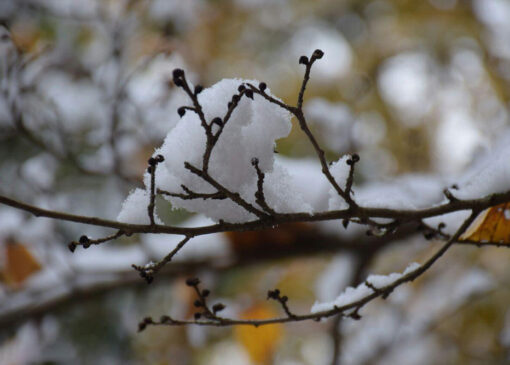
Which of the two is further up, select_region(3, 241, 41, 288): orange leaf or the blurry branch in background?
select_region(3, 241, 41, 288): orange leaf

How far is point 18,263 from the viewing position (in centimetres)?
210

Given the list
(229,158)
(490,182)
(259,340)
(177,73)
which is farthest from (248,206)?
(259,340)

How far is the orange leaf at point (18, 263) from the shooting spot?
209cm

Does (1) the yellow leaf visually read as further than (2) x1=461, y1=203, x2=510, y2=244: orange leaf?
Yes

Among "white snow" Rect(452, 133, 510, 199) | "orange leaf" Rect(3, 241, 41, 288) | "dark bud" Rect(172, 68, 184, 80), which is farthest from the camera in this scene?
"orange leaf" Rect(3, 241, 41, 288)

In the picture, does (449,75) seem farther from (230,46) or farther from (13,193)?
(13,193)

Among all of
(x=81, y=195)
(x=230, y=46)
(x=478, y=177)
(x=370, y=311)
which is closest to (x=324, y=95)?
(x=230, y=46)

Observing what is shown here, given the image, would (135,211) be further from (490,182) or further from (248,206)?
(490,182)

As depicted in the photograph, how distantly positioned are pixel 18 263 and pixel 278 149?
5.52ft

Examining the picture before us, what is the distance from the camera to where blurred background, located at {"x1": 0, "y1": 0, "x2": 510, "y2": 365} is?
207 centimetres

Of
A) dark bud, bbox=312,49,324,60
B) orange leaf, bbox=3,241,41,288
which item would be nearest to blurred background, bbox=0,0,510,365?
orange leaf, bbox=3,241,41,288

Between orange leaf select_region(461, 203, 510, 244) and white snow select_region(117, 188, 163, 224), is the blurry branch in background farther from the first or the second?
orange leaf select_region(461, 203, 510, 244)

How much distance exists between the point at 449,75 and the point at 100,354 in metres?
2.92

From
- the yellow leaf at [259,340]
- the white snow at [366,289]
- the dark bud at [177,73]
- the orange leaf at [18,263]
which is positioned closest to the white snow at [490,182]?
the white snow at [366,289]
